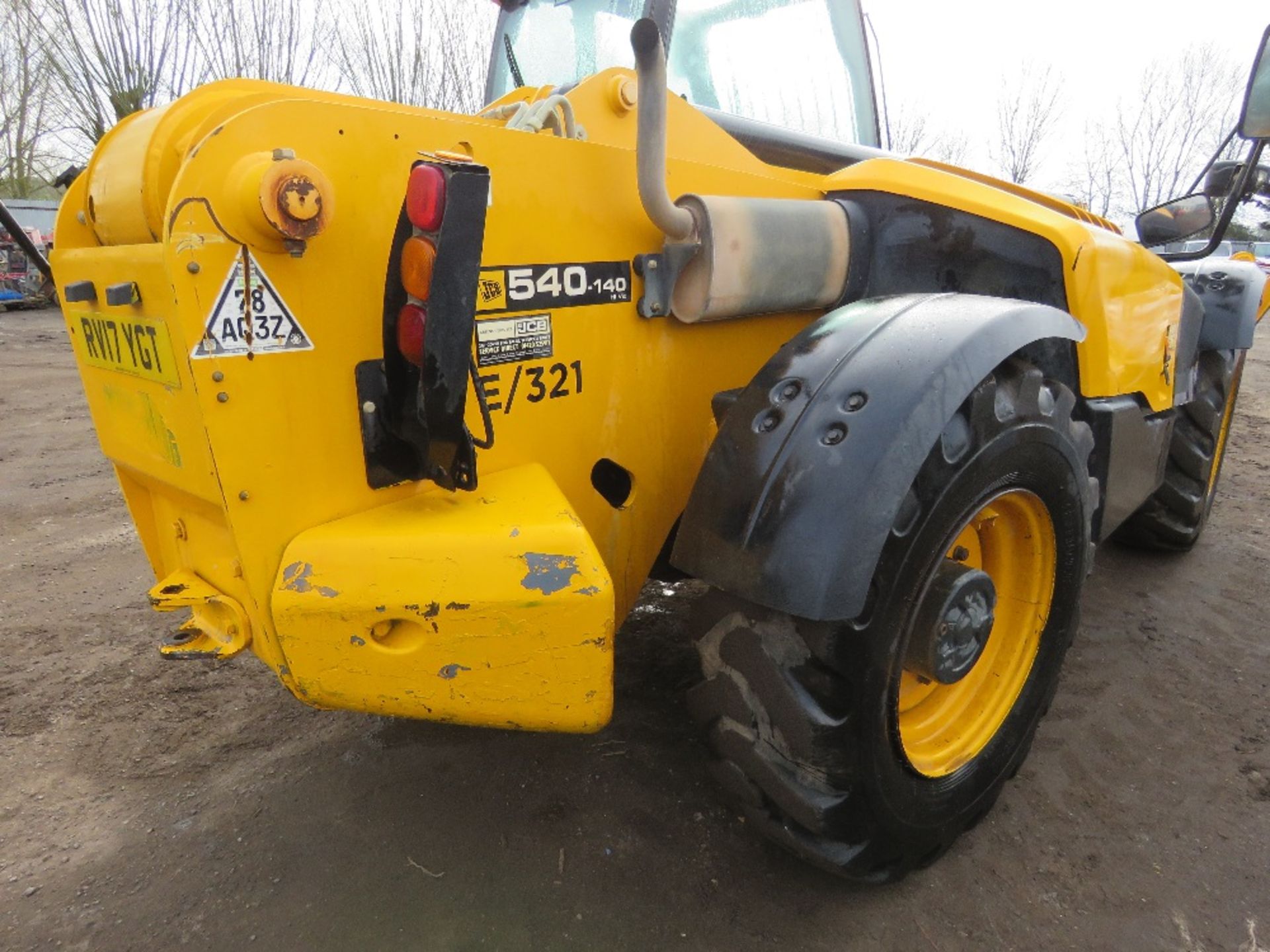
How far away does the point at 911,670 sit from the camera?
185cm

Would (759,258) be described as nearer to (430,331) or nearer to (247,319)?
(430,331)

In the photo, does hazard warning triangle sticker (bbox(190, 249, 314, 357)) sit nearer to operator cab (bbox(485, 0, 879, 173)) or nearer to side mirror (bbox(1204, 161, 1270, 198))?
operator cab (bbox(485, 0, 879, 173))

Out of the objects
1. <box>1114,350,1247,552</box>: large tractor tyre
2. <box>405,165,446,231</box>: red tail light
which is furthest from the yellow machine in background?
<box>1114,350,1247,552</box>: large tractor tyre

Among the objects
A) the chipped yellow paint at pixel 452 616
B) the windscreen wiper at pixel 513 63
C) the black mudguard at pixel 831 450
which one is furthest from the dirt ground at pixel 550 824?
the windscreen wiper at pixel 513 63

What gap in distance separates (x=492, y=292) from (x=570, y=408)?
312 mm

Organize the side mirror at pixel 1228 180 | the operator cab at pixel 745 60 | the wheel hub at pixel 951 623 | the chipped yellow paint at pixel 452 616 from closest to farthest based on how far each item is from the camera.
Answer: the chipped yellow paint at pixel 452 616 → the wheel hub at pixel 951 623 → the operator cab at pixel 745 60 → the side mirror at pixel 1228 180

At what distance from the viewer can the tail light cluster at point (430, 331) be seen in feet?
4.35

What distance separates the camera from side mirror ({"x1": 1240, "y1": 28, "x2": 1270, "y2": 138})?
8.62 ft

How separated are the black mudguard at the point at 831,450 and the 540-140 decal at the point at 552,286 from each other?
354 mm

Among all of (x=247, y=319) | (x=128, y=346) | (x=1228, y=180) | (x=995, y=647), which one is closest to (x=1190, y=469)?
(x=1228, y=180)

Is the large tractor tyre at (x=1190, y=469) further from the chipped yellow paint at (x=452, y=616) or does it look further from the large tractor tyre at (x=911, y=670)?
the chipped yellow paint at (x=452, y=616)

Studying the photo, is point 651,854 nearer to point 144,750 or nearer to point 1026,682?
point 1026,682

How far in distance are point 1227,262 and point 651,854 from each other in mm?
3437

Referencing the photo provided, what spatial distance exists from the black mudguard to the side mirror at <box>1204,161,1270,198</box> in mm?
1961
